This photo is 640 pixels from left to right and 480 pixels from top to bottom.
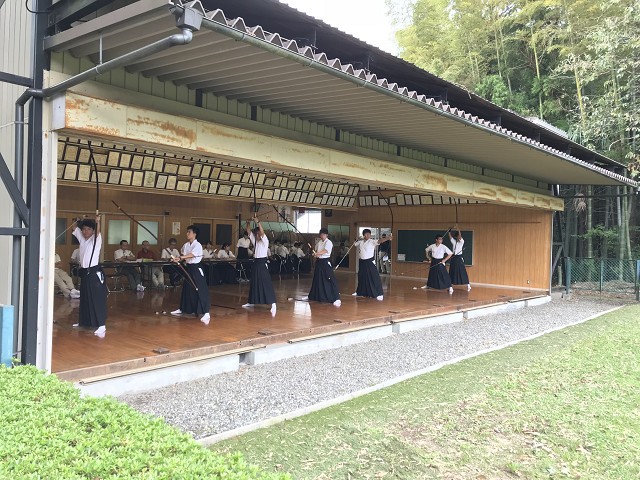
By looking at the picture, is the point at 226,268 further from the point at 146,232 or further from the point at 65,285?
the point at 65,285

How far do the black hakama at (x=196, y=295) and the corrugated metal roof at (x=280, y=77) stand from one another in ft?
9.40

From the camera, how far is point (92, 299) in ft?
20.2

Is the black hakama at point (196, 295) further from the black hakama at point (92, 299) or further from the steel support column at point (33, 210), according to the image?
the steel support column at point (33, 210)

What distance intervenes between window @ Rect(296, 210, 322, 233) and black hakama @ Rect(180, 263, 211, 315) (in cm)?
1009

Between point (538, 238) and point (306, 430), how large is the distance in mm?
11876

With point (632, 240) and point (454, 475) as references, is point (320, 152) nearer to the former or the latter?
point (454, 475)

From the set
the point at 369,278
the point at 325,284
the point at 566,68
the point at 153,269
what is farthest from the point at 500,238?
the point at 153,269

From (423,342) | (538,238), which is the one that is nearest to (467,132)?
(423,342)

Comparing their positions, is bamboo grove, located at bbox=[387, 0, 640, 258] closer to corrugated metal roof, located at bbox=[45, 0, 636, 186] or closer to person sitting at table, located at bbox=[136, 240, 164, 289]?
corrugated metal roof, located at bbox=[45, 0, 636, 186]

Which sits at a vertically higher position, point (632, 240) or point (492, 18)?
point (492, 18)

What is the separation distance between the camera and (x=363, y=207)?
16609 millimetres

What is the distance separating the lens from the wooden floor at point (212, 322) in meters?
5.07

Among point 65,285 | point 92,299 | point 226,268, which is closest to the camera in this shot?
point 92,299

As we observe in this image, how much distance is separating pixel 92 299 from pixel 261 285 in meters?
2.87
